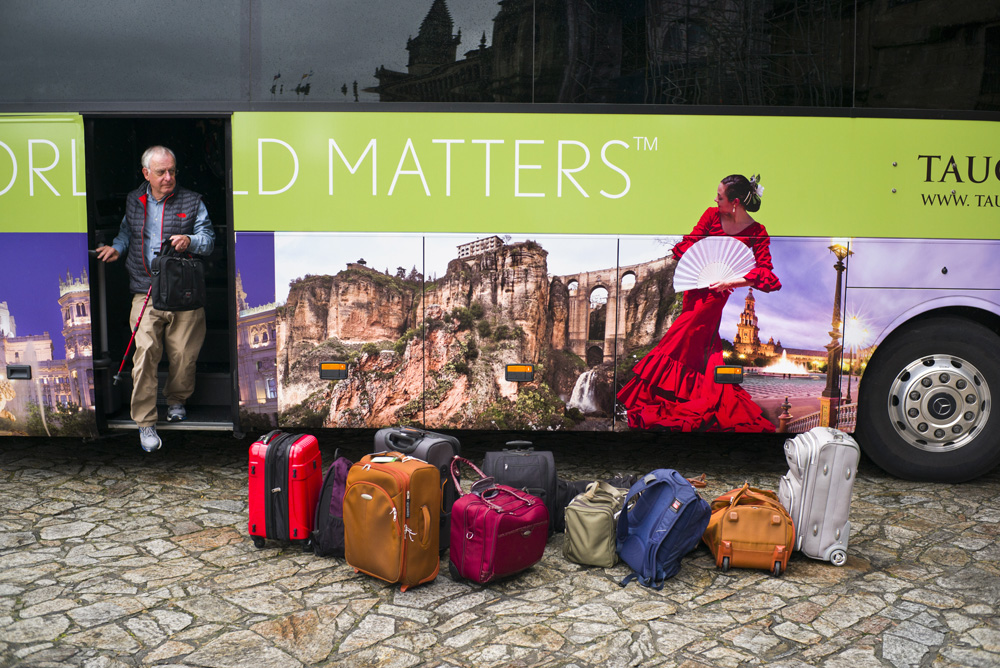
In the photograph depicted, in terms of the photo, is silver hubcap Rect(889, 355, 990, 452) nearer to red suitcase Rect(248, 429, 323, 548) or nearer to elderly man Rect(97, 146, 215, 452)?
red suitcase Rect(248, 429, 323, 548)

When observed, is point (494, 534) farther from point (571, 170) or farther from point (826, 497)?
point (571, 170)

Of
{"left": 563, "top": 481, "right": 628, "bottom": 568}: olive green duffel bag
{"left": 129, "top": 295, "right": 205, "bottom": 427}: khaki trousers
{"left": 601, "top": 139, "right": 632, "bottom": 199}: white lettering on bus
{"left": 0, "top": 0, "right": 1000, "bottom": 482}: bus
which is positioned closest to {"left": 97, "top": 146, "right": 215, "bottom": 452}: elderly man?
{"left": 129, "top": 295, "right": 205, "bottom": 427}: khaki trousers

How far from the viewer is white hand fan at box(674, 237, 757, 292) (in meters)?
5.51

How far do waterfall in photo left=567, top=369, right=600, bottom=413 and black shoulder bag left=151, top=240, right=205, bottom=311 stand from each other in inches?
113

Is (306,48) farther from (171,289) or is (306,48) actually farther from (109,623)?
(109,623)

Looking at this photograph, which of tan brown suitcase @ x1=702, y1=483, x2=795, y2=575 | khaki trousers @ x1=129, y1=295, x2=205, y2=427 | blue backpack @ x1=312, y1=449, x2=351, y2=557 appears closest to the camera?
tan brown suitcase @ x1=702, y1=483, x2=795, y2=575

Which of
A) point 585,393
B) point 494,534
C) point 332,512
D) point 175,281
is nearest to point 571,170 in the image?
point 585,393

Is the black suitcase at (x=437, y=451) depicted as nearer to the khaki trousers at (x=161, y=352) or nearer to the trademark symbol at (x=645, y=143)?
the khaki trousers at (x=161, y=352)

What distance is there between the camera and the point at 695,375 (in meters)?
5.60

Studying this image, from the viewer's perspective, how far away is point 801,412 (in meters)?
5.67

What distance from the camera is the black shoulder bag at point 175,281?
5.66m

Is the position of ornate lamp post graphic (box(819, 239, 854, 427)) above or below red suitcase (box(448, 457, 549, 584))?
above

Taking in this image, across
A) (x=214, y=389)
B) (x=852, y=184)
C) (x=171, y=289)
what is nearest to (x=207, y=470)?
(x=214, y=389)

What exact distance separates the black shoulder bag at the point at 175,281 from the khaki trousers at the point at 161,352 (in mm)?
153
